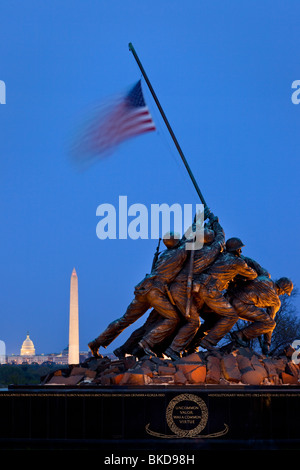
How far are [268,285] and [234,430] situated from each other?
131 inches

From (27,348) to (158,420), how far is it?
78.8m

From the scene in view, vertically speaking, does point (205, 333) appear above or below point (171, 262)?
below

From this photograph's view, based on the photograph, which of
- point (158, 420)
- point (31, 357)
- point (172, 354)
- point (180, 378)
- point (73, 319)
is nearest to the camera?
point (158, 420)

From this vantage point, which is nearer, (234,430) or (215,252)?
(234,430)

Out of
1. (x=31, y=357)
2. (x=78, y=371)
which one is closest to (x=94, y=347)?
(x=78, y=371)

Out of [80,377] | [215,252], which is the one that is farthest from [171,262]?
[80,377]

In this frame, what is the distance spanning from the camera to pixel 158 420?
11.5 meters

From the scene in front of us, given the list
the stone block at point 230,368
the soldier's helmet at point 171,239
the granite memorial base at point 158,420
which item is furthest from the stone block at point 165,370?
the soldier's helmet at point 171,239

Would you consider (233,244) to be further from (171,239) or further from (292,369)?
(292,369)

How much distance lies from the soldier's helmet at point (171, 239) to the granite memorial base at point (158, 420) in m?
3.04

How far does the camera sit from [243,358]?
1257 centimetres

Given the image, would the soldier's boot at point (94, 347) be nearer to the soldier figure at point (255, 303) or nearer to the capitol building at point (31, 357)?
the soldier figure at point (255, 303)

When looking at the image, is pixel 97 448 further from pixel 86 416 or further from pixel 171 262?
pixel 171 262
